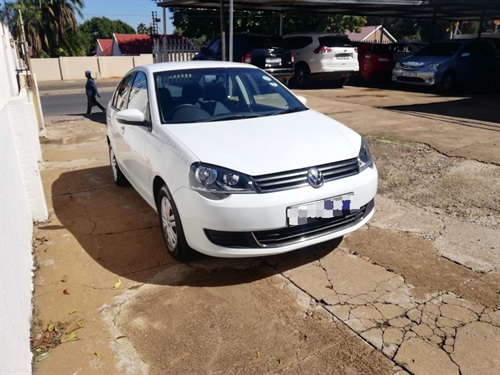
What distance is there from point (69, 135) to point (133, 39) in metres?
46.1

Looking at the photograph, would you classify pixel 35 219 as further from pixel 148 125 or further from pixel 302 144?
pixel 302 144

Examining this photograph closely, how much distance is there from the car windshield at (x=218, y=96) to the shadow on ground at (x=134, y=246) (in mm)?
1268

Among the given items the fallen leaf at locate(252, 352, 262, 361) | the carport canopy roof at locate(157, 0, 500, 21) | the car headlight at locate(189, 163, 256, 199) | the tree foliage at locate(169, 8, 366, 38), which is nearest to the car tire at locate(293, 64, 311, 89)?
the carport canopy roof at locate(157, 0, 500, 21)

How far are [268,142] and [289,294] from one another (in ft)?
4.04

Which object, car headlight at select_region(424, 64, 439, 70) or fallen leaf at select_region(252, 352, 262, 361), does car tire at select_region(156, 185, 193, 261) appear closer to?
fallen leaf at select_region(252, 352, 262, 361)

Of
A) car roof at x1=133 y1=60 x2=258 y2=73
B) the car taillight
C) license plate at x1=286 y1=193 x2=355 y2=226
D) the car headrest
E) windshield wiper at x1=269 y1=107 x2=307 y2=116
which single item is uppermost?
car roof at x1=133 y1=60 x2=258 y2=73

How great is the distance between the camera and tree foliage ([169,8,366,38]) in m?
23.0

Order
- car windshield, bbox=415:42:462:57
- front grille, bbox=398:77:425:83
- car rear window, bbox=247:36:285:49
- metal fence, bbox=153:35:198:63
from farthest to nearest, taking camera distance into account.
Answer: metal fence, bbox=153:35:198:63 → car windshield, bbox=415:42:462:57 → front grille, bbox=398:77:425:83 → car rear window, bbox=247:36:285:49

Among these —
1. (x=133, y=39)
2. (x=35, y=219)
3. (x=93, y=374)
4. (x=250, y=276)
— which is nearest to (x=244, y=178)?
(x=250, y=276)

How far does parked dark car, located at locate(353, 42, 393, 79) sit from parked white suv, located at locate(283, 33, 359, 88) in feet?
6.27

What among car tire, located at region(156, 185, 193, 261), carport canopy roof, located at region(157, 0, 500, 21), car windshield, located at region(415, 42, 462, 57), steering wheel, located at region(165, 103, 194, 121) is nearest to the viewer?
car tire, located at region(156, 185, 193, 261)

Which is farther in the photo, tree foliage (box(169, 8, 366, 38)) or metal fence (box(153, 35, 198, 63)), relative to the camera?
tree foliage (box(169, 8, 366, 38))

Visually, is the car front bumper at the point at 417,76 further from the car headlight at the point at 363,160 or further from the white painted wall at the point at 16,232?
the white painted wall at the point at 16,232

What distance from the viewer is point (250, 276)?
12.1ft
